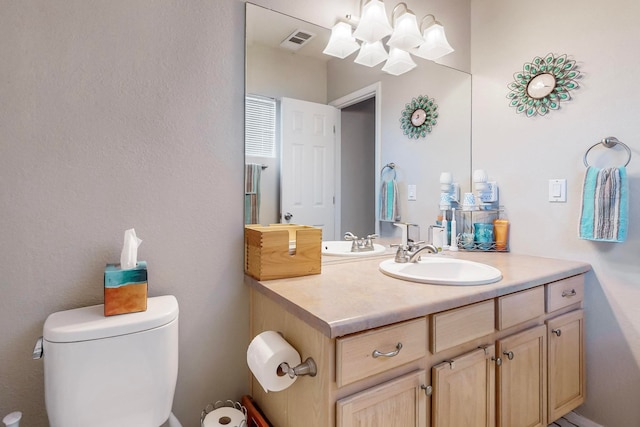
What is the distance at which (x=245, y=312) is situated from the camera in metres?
1.38

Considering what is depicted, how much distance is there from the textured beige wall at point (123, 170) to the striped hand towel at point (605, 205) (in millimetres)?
1561

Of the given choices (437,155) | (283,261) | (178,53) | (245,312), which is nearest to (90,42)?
(178,53)

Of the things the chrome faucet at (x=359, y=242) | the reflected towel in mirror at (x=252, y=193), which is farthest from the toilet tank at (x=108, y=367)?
the chrome faucet at (x=359, y=242)

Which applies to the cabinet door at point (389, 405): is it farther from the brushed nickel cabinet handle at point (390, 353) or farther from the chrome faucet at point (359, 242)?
the chrome faucet at point (359, 242)

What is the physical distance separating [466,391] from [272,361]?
70cm

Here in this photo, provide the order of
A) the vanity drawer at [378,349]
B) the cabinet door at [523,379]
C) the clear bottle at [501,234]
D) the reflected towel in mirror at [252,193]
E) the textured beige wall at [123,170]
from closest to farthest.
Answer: the vanity drawer at [378,349]
the textured beige wall at [123,170]
the cabinet door at [523,379]
the reflected towel in mirror at [252,193]
the clear bottle at [501,234]

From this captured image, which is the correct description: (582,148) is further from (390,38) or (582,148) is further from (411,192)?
(390,38)

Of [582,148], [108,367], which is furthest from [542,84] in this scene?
[108,367]

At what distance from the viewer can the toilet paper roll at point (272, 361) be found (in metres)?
0.96

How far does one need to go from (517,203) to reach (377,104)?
0.97 meters

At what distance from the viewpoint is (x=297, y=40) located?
1492mm

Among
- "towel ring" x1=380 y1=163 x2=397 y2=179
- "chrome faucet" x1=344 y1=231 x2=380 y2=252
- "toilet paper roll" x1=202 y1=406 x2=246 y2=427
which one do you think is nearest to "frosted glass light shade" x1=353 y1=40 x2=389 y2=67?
"towel ring" x1=380 y1=163 x2=397 y2=179

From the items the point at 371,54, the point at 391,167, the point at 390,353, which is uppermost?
the point at 371,54

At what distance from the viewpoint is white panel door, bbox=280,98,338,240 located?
59.0 inches
